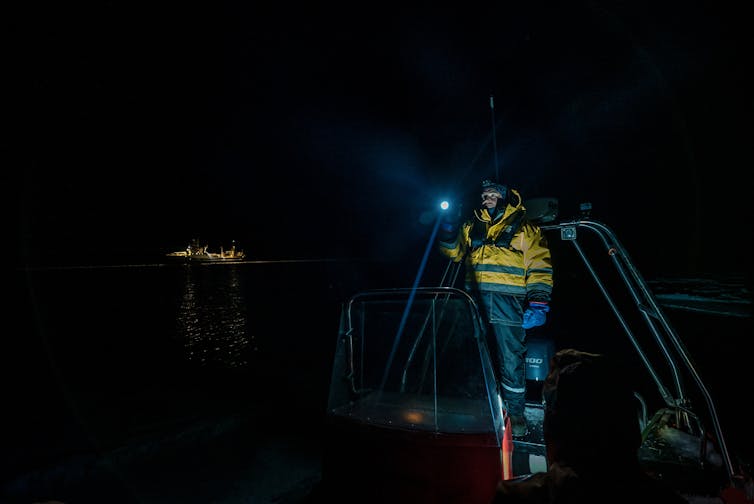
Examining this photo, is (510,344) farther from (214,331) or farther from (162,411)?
(214,331)

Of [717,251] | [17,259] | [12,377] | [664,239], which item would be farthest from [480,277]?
[664,239]

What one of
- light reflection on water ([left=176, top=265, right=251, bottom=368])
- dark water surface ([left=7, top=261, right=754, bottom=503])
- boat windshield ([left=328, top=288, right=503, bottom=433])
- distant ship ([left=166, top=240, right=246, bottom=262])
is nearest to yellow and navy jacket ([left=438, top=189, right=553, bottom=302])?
boat windshield ([left=328, top=288, right=503, bottom=433])

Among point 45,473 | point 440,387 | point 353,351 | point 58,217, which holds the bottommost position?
point 45,473

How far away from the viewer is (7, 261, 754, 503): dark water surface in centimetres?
349

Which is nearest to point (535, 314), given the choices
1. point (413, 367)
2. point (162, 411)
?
point (413, 367)

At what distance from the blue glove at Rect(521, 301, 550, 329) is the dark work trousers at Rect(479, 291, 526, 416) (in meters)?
0.10

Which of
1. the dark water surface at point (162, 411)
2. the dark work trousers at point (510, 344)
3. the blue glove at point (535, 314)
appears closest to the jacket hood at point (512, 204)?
the dark work trousers at point (510, 344)

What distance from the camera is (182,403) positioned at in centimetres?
539

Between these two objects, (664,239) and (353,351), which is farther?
(664,239)

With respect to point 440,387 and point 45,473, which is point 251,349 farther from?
point 440,387

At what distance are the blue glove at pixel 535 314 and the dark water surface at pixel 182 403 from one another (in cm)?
221

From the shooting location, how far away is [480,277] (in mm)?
3764

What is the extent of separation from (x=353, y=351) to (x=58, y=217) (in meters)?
148

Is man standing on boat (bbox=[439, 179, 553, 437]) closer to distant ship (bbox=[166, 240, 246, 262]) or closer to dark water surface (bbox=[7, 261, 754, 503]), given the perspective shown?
dark water surface (bbox=[7, 261, 754, 503])
